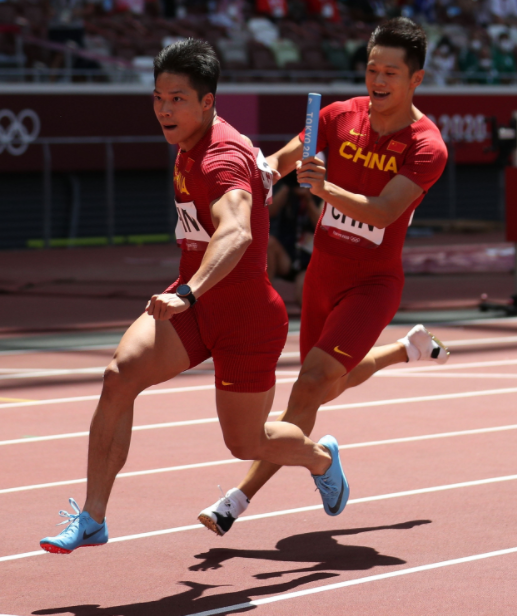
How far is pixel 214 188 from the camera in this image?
4.61 metres

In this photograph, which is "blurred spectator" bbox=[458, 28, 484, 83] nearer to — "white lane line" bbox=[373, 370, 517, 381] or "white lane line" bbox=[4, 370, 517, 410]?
"white lane line" bbox=[373, 370, 517, 381]

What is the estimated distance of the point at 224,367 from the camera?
4.84 metres

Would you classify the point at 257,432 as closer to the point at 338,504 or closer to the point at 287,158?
the point at 338,504

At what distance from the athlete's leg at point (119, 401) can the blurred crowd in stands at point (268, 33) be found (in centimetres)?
1872

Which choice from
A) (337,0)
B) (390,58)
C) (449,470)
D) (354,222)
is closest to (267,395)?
(354,222)

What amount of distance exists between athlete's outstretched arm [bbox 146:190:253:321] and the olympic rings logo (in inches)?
722

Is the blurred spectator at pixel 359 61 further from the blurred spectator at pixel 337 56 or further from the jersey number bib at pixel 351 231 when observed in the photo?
the jersey number bib at pixel 351 231

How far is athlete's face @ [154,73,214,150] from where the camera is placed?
15.4 feet

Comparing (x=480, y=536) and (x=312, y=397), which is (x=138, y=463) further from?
(x=480, y=536)

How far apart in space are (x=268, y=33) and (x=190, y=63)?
22.8 metres

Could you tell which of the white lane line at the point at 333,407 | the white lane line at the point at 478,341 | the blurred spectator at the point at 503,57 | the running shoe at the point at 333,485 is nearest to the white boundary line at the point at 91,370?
the white lane line at the point at 478,341

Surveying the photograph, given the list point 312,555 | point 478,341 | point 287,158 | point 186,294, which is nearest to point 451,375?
point 478,341

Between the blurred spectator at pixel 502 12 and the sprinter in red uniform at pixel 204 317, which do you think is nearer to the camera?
the sprinter in red uniform at pixel 204 317

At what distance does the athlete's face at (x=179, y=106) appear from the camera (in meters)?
4.71
